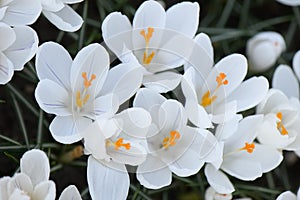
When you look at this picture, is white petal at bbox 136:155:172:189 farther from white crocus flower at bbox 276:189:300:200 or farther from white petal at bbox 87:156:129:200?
white crocus flower at bbox 276:189:300:200

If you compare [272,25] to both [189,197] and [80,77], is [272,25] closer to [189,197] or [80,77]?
[189,197]

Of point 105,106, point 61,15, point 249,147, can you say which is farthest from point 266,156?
point 61,15

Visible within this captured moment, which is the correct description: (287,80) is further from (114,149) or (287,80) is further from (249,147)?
(114,149)

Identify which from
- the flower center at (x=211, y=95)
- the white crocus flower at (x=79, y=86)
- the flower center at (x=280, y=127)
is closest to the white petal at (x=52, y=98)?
the white crocus flower at (x=79, y=86)

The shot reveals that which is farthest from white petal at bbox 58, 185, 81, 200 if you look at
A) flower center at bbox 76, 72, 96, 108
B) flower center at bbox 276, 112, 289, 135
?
flower center at bbox 276, 112, 289, 135

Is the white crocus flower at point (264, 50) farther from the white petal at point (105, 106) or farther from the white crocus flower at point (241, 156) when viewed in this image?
the white petal at point (105, 106)

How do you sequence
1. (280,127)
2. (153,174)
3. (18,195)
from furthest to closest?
(280,127) < (153,174) < (18,195)
